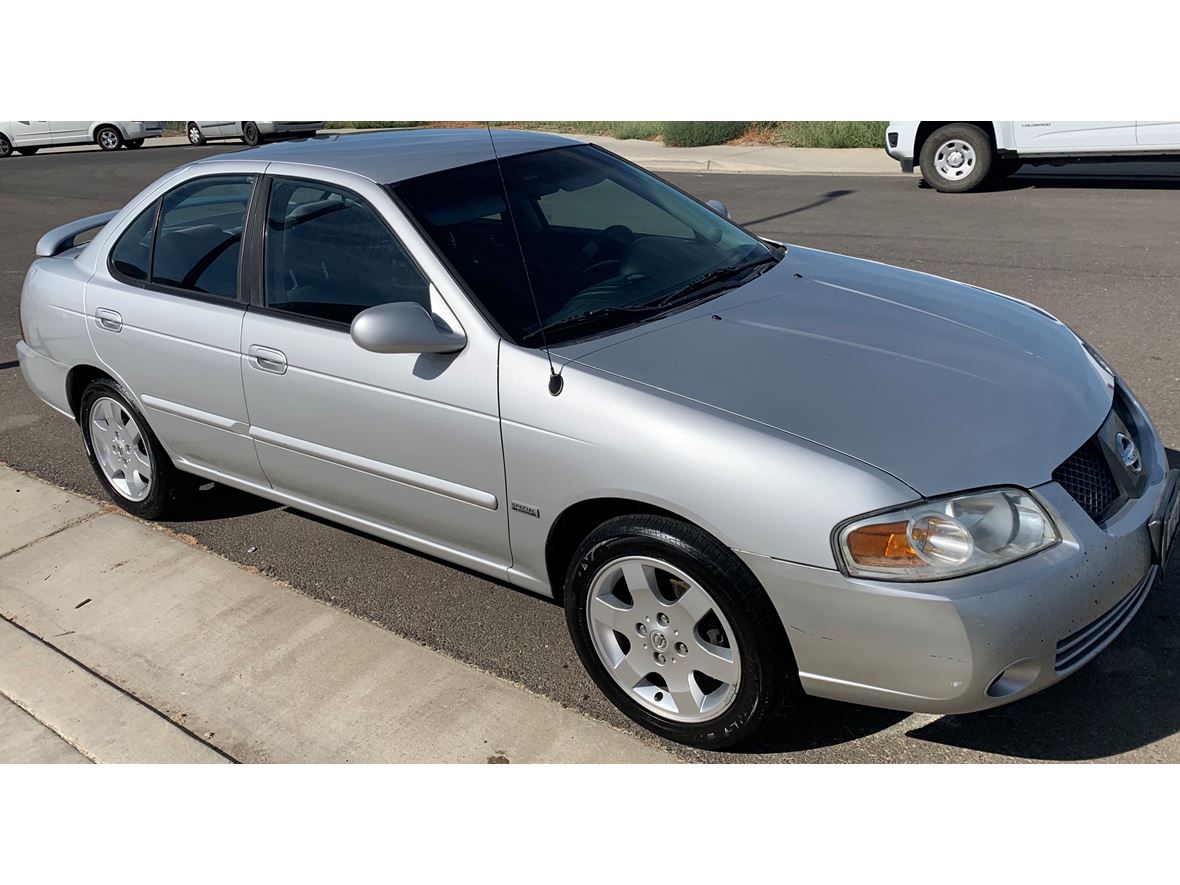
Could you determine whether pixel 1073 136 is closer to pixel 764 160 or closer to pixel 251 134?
pixel 764 160

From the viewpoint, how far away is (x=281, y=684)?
3.82 metres

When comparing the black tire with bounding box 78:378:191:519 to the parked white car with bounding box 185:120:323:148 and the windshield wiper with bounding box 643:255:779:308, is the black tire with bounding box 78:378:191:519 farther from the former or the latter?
the parked white car with bounding box 185:120:323:148

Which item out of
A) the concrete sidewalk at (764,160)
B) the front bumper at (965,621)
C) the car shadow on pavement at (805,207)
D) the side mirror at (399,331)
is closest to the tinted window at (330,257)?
the side mirror at (399,331)

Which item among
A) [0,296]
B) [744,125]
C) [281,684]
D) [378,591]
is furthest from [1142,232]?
[744,125]

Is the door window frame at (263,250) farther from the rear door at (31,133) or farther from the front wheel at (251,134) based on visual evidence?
the rear door at (31,133)

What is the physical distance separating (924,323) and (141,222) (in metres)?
3.42

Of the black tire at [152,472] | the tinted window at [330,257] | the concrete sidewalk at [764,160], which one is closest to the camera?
the tinted window at [330,257]

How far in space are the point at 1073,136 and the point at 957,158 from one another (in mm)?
1314

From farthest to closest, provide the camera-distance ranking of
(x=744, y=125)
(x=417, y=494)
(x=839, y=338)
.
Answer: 1. (x=744, y=125)
2. (x=417, y=494)
3. (x=839, y=338)

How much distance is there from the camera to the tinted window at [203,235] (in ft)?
14.2

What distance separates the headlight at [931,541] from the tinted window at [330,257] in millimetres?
1688

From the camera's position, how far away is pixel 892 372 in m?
3.28

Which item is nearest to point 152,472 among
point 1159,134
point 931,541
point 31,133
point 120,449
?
point 120,449

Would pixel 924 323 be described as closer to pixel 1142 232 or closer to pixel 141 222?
pixel 141 222
